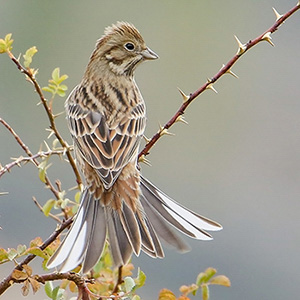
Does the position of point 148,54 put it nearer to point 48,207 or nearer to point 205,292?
point 48,207

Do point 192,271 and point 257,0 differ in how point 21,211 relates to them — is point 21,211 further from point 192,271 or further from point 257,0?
point 257,0

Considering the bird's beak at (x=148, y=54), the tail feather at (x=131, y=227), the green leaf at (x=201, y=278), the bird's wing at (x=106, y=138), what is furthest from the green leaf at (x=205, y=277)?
the bird's beak at (x=148, y=54)

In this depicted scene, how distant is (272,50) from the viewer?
14992mm

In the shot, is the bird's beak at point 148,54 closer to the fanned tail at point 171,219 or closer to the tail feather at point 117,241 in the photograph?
the fanned tail at point 171,219

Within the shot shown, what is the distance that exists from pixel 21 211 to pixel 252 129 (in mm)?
4472

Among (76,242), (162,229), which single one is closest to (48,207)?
(76,242)

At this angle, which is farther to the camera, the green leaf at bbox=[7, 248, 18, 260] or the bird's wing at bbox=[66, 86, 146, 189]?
the bird's wing at bbox=[66, 86, 146, 189]

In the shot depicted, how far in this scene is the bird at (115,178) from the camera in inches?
134

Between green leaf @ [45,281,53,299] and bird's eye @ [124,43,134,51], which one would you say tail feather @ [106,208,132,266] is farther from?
bird's eye @ [124,43,134,51]

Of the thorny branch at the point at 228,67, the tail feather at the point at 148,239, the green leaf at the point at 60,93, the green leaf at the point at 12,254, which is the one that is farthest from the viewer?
the green leaf at the point at 60,93

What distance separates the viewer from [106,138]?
4242mm

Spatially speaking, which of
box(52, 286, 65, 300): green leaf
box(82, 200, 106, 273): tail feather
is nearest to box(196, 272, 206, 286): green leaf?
box(82, 200, 106, 273): tail feather

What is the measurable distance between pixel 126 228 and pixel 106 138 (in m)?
0.69

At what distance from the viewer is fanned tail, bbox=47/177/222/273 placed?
321 cm
